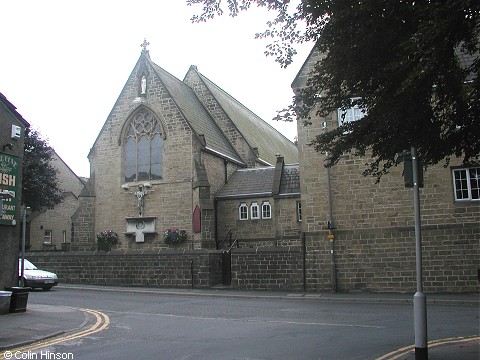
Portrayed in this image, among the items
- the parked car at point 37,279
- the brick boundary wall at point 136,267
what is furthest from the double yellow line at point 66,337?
the brick boundary wall at point 136,267

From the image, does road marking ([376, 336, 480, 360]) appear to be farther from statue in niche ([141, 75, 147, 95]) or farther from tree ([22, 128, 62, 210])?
tree ([22, 128, 62, 210])

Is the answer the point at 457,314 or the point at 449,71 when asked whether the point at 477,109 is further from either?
the point at 457,314

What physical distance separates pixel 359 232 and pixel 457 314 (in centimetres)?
774

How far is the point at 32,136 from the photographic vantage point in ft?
122

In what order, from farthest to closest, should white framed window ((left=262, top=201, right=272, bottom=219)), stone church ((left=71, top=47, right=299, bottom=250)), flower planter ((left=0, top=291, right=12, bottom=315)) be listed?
white framed window ((left=262, top=201, right=272, bottom=219)) < stone church ((left=71, top=47, right=299, bottom=250)) < flower planter ((left=0, top=291, right=12, bottom=315))

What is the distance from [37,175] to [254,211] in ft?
58.7

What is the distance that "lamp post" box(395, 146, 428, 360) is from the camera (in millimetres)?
7223

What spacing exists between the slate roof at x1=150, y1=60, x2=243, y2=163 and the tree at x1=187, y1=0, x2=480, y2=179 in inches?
840

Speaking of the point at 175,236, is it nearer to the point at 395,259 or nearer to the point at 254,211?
the point at 254,211

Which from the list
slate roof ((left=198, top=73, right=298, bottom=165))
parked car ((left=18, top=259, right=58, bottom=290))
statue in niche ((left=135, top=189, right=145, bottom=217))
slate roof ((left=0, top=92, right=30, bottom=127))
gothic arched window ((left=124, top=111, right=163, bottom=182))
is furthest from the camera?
slate roof ((left=198, top=73, right=298, bottom=165))

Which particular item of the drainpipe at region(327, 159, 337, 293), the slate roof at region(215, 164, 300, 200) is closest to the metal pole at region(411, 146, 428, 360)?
the drainpipe at region(327, 159, 337, 293)

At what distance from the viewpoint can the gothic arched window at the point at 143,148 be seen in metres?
30.2

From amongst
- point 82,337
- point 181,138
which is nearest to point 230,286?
point 181,138

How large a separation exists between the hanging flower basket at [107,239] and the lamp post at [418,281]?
24213 mm
